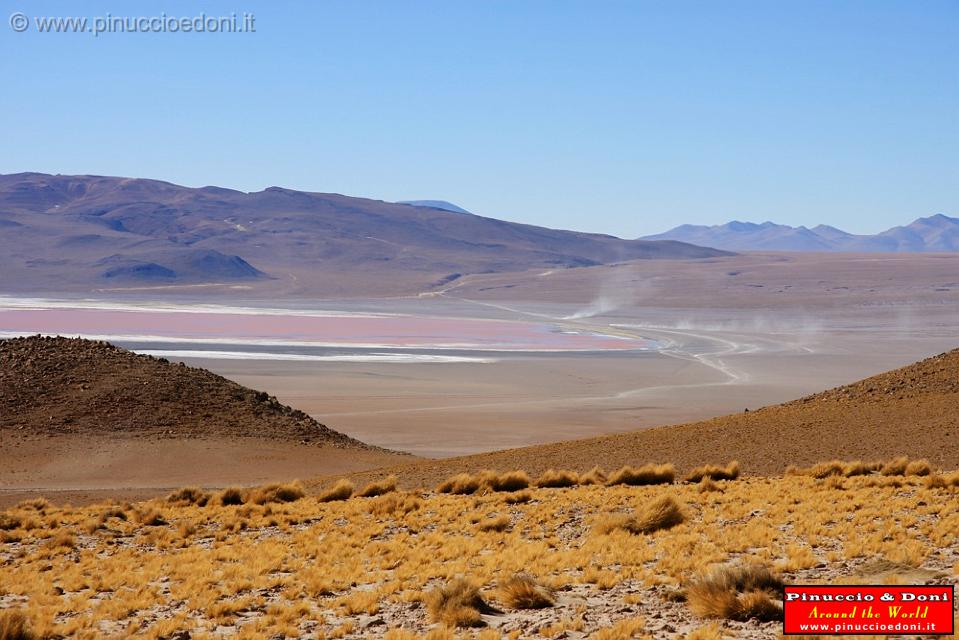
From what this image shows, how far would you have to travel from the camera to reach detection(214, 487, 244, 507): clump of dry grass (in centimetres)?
1747

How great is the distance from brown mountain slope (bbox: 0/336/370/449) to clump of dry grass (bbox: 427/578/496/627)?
60.1 ft

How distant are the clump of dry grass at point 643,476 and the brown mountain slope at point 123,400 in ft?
38.3

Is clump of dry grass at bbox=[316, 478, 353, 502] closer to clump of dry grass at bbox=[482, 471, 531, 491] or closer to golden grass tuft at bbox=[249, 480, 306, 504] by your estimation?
golden grass tuft at bbox=[249, 480, 306, 504]

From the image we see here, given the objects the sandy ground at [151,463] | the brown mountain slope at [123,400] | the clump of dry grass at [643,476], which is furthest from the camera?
the brown mountain slope at [123,400]

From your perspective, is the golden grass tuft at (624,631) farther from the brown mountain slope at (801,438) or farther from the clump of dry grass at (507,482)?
the brown mountain slope at (801,438)

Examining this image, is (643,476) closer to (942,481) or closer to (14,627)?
(942,481)

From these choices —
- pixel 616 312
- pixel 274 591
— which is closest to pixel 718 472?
pixel 274 591

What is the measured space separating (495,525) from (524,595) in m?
4.05

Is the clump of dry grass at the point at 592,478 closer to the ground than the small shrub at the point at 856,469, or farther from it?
closer to the ground

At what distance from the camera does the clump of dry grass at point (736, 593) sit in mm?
7941

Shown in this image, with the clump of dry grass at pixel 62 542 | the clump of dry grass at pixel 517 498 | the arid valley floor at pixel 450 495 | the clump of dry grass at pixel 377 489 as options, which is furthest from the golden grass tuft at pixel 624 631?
the clump of dry grass at pixel 377 489

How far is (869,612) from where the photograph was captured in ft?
23.7

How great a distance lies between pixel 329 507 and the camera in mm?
16141

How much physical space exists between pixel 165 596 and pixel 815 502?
24.8 ft
